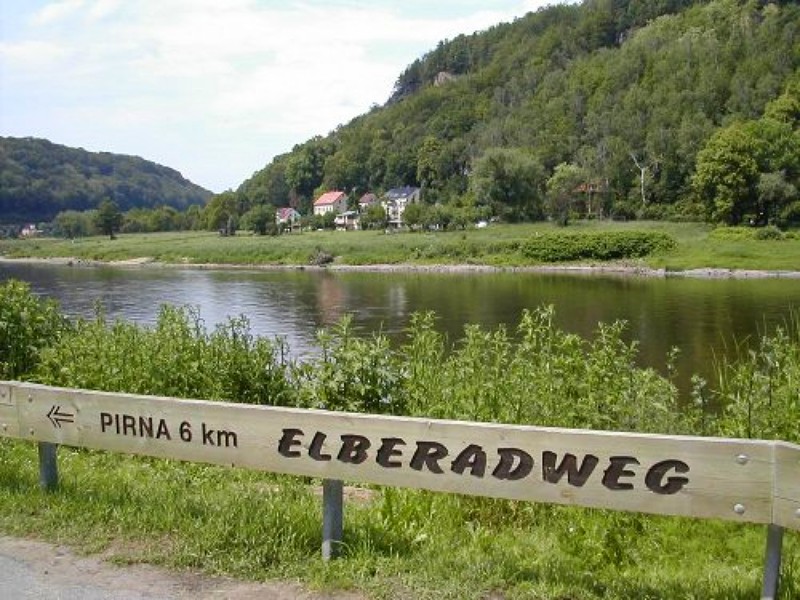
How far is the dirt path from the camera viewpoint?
430 centimetres

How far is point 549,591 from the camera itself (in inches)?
169

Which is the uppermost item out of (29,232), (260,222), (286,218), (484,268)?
(286,218)

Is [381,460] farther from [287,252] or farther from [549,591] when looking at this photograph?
[287,252]

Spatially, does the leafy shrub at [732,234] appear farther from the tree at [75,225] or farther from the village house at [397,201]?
the tree at [75,225]

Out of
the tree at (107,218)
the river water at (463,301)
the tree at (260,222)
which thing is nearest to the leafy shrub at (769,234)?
→ the river water at (463,301)

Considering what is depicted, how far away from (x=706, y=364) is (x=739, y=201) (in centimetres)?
6695

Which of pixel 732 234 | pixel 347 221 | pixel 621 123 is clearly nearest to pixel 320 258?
pixel 732 234

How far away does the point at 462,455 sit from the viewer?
4.30m

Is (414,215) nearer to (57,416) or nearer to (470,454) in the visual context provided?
(57,416)

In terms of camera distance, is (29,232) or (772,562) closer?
(772,562)

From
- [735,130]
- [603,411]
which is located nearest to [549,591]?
[603,411]

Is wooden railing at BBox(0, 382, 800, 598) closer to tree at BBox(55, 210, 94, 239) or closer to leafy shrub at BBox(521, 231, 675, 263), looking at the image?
leafy shrub at BBox(521, 231, 675, 263)

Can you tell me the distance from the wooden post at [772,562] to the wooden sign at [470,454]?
→ 16cm

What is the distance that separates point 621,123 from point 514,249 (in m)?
60.4
